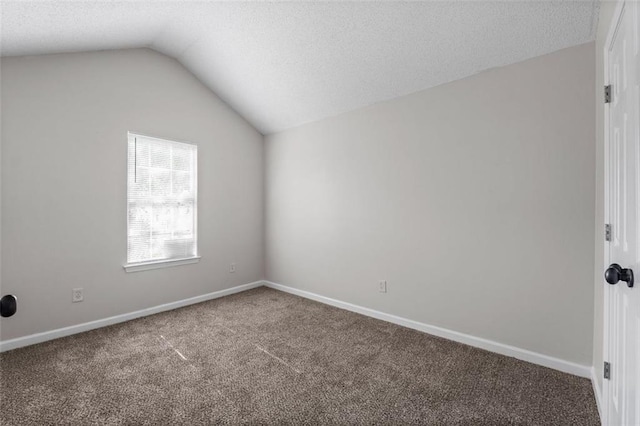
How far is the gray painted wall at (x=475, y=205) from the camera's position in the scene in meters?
2.19

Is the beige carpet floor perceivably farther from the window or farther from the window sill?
the window

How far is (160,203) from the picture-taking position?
3605 millimetres

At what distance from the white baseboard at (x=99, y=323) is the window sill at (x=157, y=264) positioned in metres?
0.45

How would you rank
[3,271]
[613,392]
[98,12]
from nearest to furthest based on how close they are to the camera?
[613,392], [98,12], [3,271]

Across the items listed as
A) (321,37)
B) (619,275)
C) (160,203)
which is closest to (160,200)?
(160,203)

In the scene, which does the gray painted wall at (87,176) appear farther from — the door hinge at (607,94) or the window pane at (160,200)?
the door hinge at (607,94)

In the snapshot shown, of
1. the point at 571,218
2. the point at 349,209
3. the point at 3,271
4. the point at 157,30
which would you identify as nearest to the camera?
the point at 571,218

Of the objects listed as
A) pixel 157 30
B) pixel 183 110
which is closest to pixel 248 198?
pixel 183 110

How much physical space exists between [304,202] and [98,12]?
2.69 m

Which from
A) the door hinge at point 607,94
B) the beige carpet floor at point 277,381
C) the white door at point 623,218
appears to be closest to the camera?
the white door at point 623,218

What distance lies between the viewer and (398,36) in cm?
246

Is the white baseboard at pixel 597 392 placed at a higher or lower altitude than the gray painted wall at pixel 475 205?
lower

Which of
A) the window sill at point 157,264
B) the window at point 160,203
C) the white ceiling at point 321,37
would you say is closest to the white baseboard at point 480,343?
the window sill at point 157,264

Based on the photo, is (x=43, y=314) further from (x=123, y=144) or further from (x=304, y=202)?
(x=304, y=202)
